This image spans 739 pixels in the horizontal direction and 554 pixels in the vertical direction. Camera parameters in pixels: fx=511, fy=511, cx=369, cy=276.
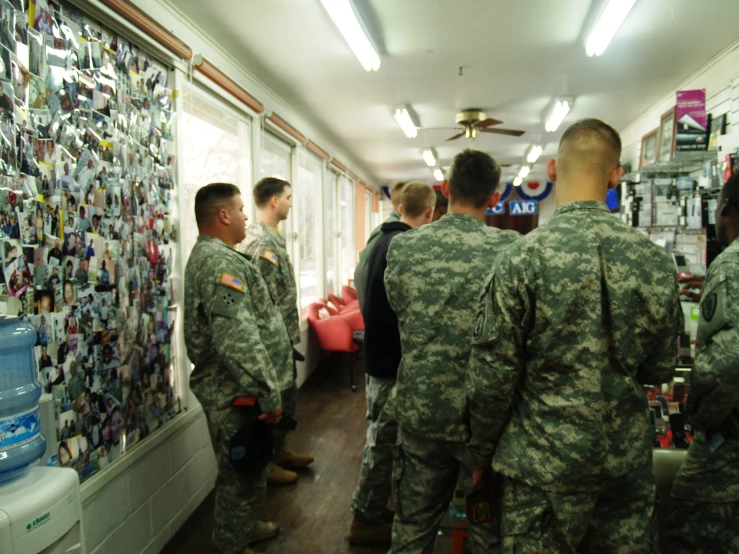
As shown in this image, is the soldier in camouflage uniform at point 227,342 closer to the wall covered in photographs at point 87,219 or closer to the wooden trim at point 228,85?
the wall covered in photographs at point 87,219

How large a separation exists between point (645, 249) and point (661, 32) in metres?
2.74

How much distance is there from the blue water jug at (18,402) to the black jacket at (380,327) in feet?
3.87

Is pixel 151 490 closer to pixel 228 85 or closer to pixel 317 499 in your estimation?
pixel 317 499

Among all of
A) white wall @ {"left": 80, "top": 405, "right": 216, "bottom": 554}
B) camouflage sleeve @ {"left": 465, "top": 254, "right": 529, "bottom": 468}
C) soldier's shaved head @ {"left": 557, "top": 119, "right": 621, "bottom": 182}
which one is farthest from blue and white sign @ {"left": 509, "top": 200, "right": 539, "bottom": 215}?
camouflage sleeve @ {"left": 465, "top": 254, "right": 529, "bottom": 468}

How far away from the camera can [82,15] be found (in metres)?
1.87

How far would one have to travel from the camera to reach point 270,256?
2.92 metres

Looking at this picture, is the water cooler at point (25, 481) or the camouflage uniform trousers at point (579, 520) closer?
the water cooler at point (25, 481)

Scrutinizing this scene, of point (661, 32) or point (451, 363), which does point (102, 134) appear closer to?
point (451, 363)

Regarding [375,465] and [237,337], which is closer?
[237,337]

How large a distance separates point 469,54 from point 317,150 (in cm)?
254

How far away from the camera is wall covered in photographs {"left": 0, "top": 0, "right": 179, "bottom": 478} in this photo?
1539 millimetres

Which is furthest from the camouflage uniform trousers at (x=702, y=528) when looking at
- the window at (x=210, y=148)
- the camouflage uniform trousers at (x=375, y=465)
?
the window at (x=210, y=148)

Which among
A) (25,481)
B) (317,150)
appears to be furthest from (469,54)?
(25,481)

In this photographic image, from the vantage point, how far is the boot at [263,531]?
7.93ft
